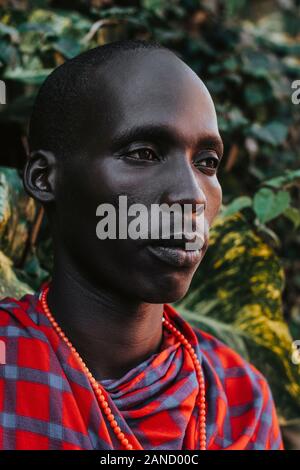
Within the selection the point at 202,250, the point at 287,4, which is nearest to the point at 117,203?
the point at 202,250

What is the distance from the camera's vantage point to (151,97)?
1244 millimetres

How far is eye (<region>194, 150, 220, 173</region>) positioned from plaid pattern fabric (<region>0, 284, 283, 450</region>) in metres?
0.40

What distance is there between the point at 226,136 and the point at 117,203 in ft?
4.71

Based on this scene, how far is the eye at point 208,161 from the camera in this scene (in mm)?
1324

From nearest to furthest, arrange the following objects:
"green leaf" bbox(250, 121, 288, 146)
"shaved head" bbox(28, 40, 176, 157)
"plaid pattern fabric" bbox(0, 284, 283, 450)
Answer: "plaid pattern fabric" bbox(0, 284, 283, 450)
"shaved head" bbox(28, 40, 176, 157)
"green leaf" bbox(250, 121, 288, 146)

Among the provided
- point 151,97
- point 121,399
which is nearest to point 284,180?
point 151,97

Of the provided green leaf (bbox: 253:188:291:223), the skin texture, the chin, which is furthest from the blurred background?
the chin

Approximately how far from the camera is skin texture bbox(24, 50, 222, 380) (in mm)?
1225

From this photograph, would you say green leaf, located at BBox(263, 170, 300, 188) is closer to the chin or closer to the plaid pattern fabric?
the plaid pattern fabric

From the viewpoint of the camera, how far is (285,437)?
101 inches

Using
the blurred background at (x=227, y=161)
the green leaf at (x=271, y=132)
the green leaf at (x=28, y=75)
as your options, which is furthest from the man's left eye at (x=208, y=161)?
the green leaf at (x=271, y=132)

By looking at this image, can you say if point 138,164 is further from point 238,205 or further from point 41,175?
point 238,205

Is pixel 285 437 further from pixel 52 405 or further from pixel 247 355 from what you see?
pixel 52 405

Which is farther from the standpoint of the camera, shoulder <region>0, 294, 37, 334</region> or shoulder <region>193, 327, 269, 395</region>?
shoulder <region>193, 327, 269, 395</region>
